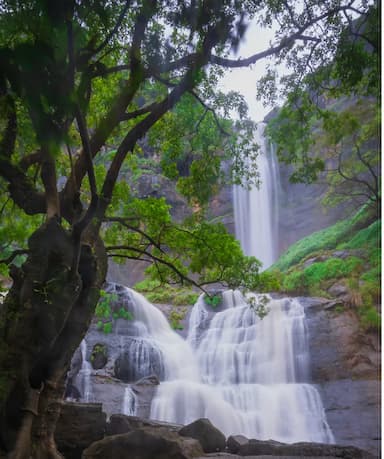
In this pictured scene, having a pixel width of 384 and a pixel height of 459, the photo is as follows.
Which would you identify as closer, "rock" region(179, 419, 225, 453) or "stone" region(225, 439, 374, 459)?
"stone" region(225, 439, 374, 459)

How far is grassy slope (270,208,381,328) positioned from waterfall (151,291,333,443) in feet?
2.07

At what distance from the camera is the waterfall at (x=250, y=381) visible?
6.69 m

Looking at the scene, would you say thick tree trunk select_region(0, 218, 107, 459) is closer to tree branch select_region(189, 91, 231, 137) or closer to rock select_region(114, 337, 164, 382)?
tree branch select_region(189, 91, 231, 137)

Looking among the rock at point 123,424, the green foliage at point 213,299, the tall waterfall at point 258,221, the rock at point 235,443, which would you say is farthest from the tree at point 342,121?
the rock at point 123,424

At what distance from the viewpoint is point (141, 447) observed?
136 inches

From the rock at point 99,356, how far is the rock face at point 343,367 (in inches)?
156

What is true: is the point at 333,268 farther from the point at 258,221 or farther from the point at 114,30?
the point at 114,30

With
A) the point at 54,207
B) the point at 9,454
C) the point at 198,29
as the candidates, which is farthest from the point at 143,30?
the point at 9,454

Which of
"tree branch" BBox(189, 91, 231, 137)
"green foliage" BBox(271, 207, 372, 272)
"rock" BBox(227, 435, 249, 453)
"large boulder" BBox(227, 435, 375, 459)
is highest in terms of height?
"tree branch" BBox(189, 91, 231, 137)

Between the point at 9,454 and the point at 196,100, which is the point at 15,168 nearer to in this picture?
the point at 196,100

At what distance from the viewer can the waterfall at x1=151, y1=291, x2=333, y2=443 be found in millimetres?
6688

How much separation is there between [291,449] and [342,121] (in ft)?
9.94

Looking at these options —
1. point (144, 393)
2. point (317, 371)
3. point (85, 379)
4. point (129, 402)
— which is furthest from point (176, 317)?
point (317, 371)

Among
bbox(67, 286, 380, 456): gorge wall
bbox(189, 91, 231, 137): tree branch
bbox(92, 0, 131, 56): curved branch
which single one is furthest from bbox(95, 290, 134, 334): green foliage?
bbox(92, 0, 131, 56): curved branch
